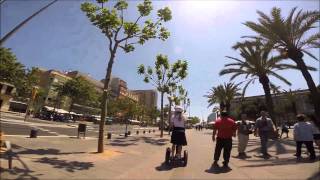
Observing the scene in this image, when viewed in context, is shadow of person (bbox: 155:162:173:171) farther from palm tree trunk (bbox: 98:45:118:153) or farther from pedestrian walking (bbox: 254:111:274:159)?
pedestrian walking (bbox: 254:111:274:159)

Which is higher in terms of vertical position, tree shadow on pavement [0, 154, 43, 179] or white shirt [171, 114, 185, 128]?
white shirt [171, 114, 185, 128]

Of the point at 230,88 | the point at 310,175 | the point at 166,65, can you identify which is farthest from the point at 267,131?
the point at 230,88

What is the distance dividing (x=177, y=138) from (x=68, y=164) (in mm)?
3177

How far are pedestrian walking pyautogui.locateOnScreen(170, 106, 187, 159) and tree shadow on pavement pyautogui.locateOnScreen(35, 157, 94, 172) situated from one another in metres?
2.49

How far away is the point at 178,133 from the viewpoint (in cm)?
926

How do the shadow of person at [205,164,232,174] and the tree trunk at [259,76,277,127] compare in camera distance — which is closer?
the shadow of person at [205,164,232,174]

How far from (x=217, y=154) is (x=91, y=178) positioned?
12.5ft

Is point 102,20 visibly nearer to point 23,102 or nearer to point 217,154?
point 217,154

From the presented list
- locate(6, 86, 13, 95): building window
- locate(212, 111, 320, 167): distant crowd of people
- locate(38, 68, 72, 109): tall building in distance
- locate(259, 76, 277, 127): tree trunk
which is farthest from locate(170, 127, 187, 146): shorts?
locate(38, 68, 72, 109): tall building in distance

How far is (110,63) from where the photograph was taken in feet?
43.2

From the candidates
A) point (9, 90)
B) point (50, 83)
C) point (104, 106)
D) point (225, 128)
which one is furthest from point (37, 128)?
point (50, 83)

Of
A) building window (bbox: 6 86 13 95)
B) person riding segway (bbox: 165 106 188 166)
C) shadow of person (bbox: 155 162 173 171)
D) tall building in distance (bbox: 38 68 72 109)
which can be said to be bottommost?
shadow of person (bbox: 155 162 173 171)

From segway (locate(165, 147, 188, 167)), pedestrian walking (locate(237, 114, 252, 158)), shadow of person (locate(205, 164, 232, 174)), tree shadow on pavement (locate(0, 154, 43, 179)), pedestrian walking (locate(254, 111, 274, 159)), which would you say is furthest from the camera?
pedestrian walking (locate(237, 114, 252, 158))

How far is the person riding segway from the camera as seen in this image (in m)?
9.11
